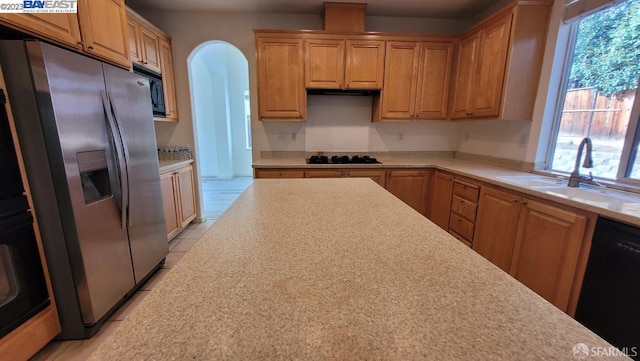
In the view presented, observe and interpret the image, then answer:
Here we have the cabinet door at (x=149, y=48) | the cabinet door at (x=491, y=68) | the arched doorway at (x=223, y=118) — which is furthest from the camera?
the arched doorway at (x=223, y=118)

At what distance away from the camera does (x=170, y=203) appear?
286 centimetres

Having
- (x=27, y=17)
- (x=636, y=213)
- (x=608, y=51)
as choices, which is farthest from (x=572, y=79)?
(x=27, y=17)

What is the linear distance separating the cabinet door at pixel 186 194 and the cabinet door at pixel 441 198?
3.10 meters

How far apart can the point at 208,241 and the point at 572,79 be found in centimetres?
311

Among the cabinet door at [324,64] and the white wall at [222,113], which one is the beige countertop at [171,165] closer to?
the cabinet door at [324,64]

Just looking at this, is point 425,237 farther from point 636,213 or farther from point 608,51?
point 608,51

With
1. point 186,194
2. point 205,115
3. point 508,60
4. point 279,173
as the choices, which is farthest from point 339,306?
point 205,115

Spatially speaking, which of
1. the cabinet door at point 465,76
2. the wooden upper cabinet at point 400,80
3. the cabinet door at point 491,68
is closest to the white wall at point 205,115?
the wooden upper cabinet at point 400,80

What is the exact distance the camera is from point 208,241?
0.88m

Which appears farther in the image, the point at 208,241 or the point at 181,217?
the point at 181,217

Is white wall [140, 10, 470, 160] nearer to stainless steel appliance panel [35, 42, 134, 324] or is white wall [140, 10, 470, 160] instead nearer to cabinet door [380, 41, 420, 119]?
cabinet door [380, 41, 420, 119]

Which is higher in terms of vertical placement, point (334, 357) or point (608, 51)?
point (608, 51)

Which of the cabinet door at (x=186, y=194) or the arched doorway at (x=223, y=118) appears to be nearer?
the cabinet door at (x=186, y=194)

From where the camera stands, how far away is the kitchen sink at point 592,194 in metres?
1.54
